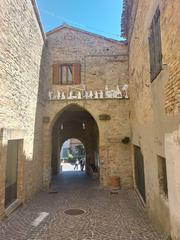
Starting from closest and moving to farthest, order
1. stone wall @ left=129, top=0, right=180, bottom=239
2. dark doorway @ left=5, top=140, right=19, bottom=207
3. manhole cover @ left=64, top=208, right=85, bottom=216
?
stone wall @ left=129, top=0, right=180, bottom=239 < manhole cover @ left=64, top=208, right=85, bottom=216 < dark doorway @ left=5, top=140, right=19, bottom=207

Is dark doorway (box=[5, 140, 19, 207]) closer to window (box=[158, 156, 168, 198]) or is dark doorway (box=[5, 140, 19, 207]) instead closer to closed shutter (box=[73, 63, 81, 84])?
closed shutter (box=[73, 63, 81, 84])

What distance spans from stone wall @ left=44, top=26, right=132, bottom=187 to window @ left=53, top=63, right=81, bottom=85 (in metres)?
0.23

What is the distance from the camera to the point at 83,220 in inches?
227

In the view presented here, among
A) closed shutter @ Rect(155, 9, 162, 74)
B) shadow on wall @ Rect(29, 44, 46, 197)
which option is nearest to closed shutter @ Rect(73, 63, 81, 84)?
shadow on wall @ Rect(29, 44, 46, 197)

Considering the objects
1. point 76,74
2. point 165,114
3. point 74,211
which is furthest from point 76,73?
point 165,114

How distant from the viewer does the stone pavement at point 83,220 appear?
4.75m

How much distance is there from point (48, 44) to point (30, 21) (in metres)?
2.74

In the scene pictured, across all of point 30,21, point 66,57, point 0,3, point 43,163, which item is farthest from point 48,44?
point 43,163

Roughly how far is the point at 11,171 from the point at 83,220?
312 cm

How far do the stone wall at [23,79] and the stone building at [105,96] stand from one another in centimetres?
3

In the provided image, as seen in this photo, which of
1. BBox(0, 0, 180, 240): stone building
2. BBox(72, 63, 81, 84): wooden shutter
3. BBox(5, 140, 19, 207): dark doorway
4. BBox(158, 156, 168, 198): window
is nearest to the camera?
BBox(0, 0, 180, 240): stone building

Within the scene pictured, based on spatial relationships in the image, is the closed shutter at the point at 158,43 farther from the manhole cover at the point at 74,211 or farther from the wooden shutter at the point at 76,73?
the wooden shutter at the point at 76,73

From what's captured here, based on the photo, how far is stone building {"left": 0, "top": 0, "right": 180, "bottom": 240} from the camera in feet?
12.8

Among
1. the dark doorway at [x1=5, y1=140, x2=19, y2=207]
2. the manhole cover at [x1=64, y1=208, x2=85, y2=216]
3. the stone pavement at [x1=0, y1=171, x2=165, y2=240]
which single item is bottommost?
the manhole cover at [x1=64, y1=208, x2=85, y2=216]
